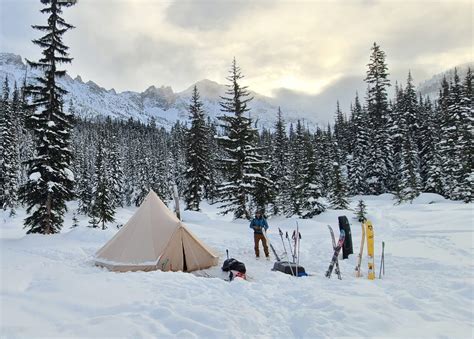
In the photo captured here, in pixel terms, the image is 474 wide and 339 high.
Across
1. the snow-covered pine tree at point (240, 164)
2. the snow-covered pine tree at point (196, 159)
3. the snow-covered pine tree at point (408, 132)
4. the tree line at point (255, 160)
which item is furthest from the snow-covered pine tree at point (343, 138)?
the snow-covered pine tree at point (240, 164)

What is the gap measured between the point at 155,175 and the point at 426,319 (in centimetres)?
5949

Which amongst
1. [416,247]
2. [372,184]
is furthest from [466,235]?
[372,184]

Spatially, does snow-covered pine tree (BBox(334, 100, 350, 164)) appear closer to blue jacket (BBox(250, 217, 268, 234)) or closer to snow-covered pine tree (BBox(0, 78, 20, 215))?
blue jacket (BBox(250, 217, 268, 234))

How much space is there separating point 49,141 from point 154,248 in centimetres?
1063

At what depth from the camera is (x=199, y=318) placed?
5.70 metres

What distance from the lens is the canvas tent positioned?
11.1m

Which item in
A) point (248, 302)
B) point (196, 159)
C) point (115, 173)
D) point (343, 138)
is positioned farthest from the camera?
point (343, 138)

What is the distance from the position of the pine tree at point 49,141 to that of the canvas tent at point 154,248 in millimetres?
8233

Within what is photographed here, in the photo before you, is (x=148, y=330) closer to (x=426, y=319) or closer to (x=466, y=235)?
(x=426, y=319)

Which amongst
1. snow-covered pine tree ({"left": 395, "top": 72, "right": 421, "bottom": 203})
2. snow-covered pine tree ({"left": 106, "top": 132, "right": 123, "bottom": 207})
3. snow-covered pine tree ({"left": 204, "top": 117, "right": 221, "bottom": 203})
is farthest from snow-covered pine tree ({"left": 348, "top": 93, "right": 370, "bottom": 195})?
snow-covered pine tree ({"left": 106, "top": 132, "right": 123, "bottom": 207})

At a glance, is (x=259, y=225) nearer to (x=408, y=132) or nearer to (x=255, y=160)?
(x=255, y=160)

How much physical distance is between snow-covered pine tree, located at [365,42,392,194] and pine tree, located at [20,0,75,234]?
1424 inches

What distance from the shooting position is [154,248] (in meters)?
11.3

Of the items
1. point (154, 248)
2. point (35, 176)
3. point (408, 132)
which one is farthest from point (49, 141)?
point (408, 132)
